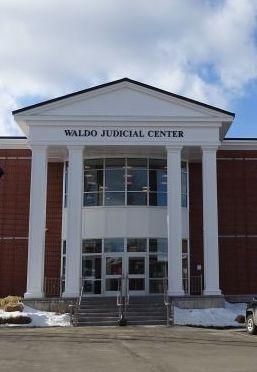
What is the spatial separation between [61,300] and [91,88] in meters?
9.97

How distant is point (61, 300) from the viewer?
25.2 m

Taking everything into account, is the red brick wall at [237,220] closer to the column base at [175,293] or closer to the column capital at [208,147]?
the column capital at [208,147]

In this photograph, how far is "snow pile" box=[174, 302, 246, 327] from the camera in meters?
23.1

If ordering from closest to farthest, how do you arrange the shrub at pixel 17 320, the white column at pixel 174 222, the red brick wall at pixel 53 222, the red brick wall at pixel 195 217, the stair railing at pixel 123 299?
the stair railing at pixel 123 299 → the shrub at pixel 17 320 → the white column at pixel 174 222 → the red brick wall at pixel 53 222 → the red brick wall at pixel 195 217

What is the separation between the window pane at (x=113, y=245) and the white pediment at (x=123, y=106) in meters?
6.08

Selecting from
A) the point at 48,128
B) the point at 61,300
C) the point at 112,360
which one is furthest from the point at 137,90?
the point at 112,360

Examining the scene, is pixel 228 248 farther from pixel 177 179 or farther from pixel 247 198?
pixel 177 179

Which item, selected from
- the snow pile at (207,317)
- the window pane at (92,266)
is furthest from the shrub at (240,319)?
the window pane at (92,266)

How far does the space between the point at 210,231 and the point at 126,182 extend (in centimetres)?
499

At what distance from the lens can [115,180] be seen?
96.0ft

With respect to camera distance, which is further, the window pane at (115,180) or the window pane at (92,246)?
the window pane at (115,180)

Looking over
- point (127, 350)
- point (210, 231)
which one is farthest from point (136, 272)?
point (127, 350)

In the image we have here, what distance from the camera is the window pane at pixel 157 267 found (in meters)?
28.4

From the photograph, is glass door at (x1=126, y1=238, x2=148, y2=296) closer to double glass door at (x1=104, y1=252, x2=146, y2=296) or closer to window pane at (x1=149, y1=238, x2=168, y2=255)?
double glass door at (x1=104, y1=252, x2=146, y2=296)
